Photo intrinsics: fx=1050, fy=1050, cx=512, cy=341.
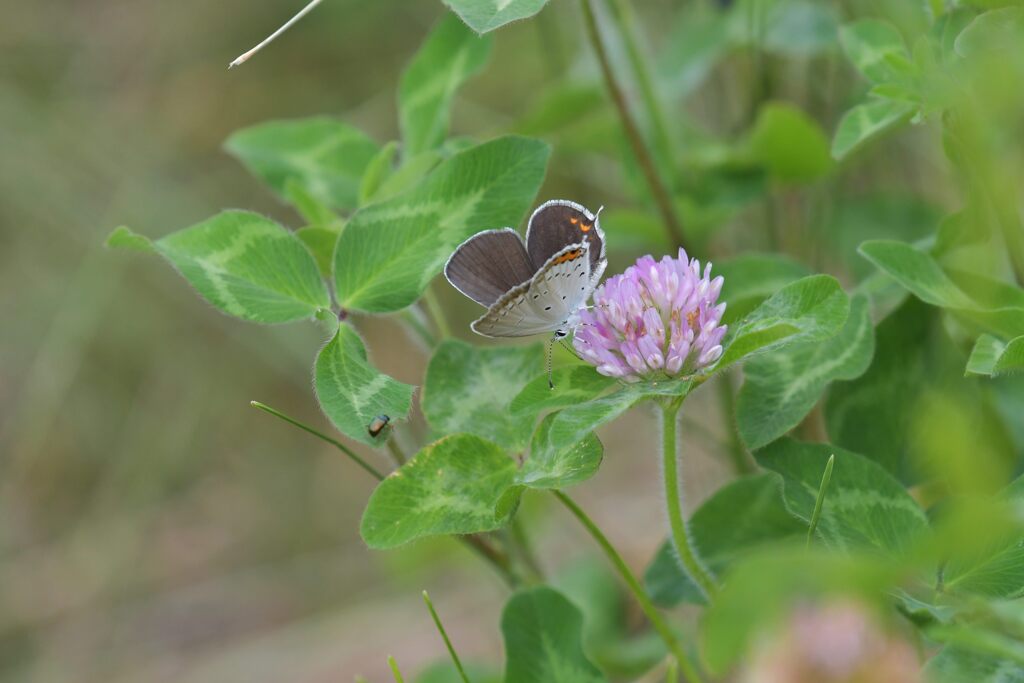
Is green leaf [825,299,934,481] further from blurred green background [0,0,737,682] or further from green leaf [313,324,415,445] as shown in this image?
blurred green background [0,0,737,682]

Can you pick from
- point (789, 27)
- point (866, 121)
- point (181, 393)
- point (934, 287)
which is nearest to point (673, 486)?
point (934, 287)

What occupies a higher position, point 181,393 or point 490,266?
point 490,266

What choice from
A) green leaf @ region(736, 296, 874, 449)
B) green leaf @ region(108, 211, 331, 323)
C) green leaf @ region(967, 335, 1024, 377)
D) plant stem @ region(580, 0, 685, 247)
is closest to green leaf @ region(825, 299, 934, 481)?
green leaf @ region(736, 296, 874, 449)

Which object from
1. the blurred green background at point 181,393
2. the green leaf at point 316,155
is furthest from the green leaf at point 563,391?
the blurred green background at point 181,393

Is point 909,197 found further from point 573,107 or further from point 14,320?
point 14,320

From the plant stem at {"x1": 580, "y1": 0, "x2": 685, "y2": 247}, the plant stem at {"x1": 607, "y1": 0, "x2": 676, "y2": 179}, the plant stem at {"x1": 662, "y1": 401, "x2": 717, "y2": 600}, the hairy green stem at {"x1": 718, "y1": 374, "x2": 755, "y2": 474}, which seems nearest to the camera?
the plant stem at {"x1": 662, "y1": 401, "x2": 717, "y2": 600}

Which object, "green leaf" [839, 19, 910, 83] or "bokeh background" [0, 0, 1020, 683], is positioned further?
"bokeh background" [0, 0, 1020, 683]

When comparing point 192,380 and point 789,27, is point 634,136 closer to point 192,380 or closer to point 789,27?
point 789,27
